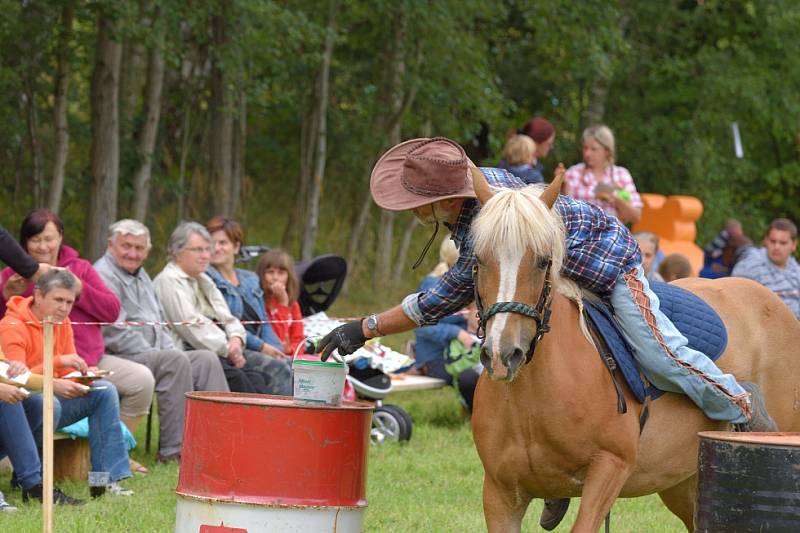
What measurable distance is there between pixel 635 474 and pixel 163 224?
13.0 meters

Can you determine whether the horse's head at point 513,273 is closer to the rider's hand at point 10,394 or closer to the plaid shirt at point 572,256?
the plaid shirt at point 572,256

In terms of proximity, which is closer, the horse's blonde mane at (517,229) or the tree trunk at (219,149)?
the horse's blonde mane at (517,229)

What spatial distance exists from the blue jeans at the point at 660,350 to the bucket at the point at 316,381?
44.4 inches

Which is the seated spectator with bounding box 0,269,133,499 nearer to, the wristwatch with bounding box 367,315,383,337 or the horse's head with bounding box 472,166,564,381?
the wristwatch with bounding box 367,315,383,337

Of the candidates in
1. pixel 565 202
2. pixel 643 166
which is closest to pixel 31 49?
pixel 565 202

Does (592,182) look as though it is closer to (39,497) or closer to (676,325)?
(676,325)

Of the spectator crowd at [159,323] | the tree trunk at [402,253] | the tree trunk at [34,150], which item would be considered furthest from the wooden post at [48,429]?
the tree trunk at [402,253]

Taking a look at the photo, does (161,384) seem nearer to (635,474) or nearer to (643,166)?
(635,474)

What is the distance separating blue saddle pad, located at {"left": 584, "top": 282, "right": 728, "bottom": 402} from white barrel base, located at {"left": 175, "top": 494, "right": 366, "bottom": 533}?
1.18 m

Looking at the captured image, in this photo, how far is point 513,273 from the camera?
422 cm

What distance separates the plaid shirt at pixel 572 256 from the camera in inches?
190

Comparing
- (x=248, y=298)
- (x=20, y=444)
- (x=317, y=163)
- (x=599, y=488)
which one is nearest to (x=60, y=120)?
(x=317, y=163)

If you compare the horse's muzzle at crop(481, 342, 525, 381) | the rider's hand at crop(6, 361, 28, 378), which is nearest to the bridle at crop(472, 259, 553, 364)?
the horse's muzzle at crop(481, 342, 525, 381)

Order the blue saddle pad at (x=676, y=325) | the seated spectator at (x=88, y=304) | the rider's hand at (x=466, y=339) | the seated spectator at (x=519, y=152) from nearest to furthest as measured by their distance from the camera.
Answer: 1. the blue saddle pad at (x=676, y=325)
2. the seated spectator at (x=88, y=304)
3. the seated spectator at (x=519, y=152)
4. the rider's hand at (x=466, y=339)
